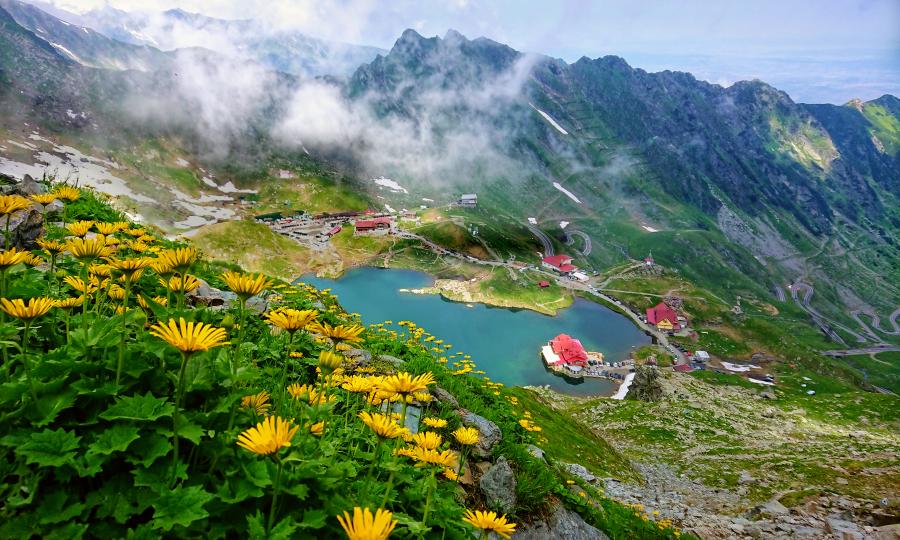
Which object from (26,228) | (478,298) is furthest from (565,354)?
(26,228)

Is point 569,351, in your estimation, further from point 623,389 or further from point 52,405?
point 52,405

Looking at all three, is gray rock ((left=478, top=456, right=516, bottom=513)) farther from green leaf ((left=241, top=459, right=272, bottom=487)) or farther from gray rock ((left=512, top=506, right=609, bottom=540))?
green leaf ((left=241, top=459, right=272, bottom=487))

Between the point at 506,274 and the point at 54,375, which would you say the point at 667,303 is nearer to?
the point at 506,274

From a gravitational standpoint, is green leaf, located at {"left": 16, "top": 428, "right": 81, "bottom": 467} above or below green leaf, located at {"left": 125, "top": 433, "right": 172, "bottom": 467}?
above

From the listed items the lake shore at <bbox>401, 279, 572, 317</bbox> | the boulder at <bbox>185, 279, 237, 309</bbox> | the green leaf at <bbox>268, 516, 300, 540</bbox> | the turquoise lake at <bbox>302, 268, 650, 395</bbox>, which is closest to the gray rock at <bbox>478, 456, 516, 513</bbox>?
Result: the green leaf at <bbox>268, 516, 300, 540</bbox>

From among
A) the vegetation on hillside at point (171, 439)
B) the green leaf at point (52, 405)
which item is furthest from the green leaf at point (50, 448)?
the green leaf at point (52, 405)

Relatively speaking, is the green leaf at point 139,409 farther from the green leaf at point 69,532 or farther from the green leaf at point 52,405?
the green leaf at point 69,532
